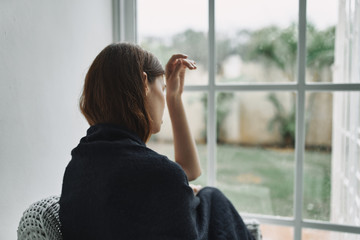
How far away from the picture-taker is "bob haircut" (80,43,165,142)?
2.79 feet

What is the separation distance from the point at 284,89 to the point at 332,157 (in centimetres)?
31

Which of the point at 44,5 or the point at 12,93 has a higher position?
the point at 44,5

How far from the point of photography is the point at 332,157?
1.17m

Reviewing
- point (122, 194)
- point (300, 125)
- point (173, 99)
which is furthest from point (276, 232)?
point (122, 194)

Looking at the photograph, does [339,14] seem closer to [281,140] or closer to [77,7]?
[281,140]

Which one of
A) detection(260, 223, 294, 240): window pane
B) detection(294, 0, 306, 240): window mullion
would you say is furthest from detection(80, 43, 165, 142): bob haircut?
detection(260, 223, 294, 240): window pane

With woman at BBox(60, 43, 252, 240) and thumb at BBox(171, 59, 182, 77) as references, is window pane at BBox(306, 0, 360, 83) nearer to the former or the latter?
thumb at BBox(171, 59, 182, 77)

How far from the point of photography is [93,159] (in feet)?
2.56

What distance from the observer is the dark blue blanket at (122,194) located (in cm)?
74

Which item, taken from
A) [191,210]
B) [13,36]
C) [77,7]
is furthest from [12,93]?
[191,210]

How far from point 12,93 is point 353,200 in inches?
46.8

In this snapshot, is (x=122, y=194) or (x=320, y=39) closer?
(x=122, y=194)

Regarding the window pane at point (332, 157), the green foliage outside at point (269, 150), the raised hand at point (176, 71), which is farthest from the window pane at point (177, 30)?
the window pane at point (332, 157)

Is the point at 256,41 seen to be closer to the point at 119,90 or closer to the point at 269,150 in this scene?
the point at 269,150
